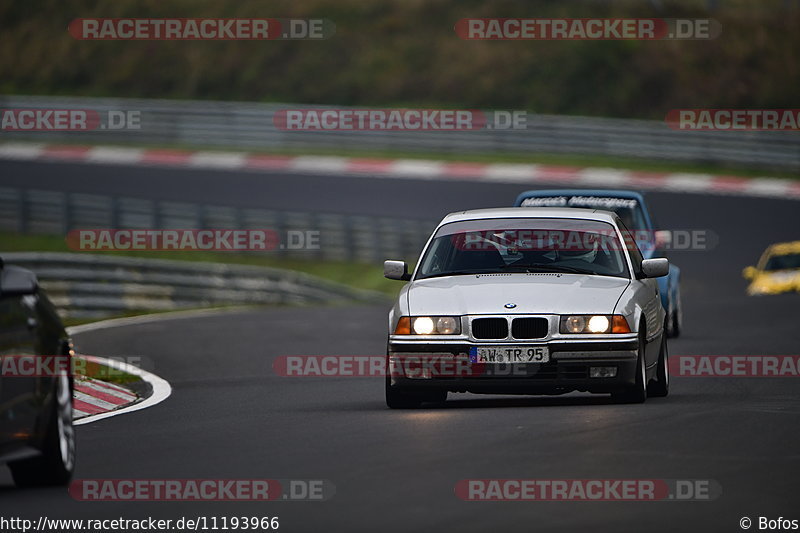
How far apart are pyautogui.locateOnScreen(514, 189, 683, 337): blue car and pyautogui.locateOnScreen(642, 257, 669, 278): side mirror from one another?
6413 millimetres

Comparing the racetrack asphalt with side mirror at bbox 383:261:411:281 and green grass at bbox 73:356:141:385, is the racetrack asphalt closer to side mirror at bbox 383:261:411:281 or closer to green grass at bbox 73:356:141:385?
green grass at bbox 73:356:141:385

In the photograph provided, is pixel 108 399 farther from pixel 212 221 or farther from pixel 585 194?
pixel 212 221

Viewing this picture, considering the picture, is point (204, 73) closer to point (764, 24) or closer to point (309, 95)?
point (309, 95)

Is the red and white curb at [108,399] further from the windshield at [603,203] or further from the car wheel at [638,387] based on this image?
the windshield at [603,203]

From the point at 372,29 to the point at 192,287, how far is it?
101 feet

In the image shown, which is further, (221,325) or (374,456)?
(221,325)

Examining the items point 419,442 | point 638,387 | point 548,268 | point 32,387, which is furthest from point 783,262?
point 32,387

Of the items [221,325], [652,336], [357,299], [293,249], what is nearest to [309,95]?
[293,249]

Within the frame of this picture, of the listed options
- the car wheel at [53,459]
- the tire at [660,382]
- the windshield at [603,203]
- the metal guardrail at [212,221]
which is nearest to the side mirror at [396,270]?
the tire at [660,382]

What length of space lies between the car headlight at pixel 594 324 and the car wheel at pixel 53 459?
3.92 meters

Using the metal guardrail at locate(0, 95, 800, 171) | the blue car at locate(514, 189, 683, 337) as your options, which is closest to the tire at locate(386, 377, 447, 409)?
the blue car at locate(514, 189, 683, 337)

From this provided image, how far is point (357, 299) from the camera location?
1229 inches

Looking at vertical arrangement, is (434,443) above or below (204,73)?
below

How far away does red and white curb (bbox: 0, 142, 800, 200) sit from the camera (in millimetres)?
40188
